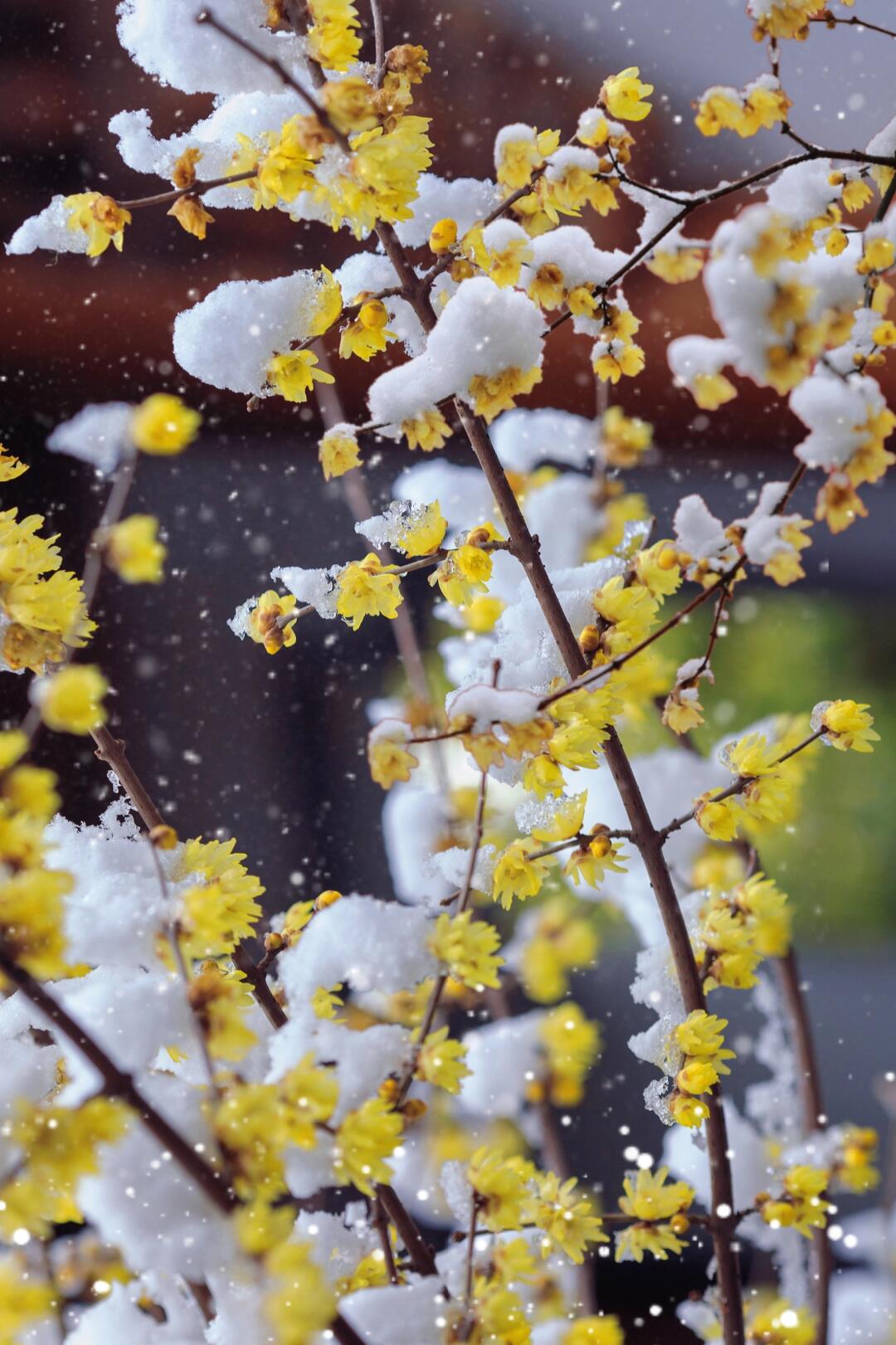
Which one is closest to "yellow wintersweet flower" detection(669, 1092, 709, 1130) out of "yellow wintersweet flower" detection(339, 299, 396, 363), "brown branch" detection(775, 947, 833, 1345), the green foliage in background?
"brown branch" detection(775, 947, 833, 1345)

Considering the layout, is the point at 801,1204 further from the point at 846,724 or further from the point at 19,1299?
the point at 19,1299

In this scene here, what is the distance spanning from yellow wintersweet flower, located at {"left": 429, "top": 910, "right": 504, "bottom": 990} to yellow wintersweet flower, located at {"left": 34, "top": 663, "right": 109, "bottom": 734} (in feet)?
0.39

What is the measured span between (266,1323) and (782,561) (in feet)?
0.88

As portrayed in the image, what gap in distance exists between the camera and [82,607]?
0.34 metres

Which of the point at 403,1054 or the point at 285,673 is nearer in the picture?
the point at 403,1054

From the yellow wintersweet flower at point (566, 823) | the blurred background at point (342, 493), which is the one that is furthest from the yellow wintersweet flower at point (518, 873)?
the blurred background at point (342, 493)

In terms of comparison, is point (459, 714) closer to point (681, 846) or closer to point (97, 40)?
point (681, 846)

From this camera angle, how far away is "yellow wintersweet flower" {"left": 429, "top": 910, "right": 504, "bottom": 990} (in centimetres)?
29

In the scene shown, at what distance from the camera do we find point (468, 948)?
0.29 meters

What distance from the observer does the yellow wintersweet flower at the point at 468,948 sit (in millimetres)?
292

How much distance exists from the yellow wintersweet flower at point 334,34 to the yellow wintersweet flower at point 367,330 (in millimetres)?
77

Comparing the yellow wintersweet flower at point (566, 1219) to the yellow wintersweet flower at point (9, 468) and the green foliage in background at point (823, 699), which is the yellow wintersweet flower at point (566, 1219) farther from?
the green foliage in background at point (823, 699)

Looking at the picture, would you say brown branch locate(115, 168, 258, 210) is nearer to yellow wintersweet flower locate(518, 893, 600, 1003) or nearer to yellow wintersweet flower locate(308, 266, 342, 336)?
yellow wintersweet flower locate(308, 266, 342, 336)

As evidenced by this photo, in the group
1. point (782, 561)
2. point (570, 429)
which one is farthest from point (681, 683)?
point (570, 429)
